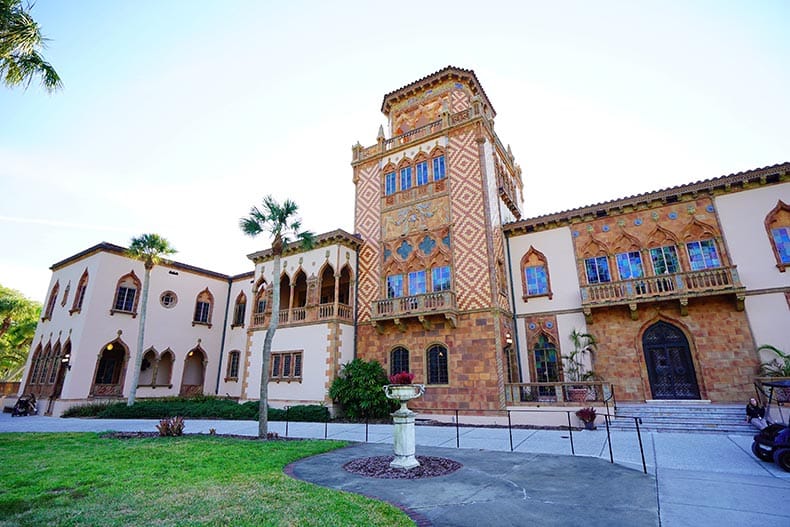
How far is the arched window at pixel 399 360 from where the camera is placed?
1927cm

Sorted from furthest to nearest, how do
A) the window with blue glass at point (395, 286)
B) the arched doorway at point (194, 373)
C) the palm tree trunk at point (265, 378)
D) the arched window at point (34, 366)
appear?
the arched doorway at point (194, 373)
the arched window at point (34, 366)
the window with blue glass at point (395, 286)
the palm tree trunk at point (265, 378)

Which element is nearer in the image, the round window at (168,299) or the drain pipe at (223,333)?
the round window at (168,299)

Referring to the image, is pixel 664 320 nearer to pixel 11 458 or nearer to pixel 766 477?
pixel 766 477

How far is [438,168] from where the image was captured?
2134 cm

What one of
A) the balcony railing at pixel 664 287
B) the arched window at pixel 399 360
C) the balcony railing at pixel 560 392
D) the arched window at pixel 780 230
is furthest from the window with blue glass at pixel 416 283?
the arched window at pixel 780 230

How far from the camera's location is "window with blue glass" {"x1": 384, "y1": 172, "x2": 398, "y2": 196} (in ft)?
74.1

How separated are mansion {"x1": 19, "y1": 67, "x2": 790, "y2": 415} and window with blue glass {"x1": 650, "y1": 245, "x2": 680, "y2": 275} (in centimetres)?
6

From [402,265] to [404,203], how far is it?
370 cm

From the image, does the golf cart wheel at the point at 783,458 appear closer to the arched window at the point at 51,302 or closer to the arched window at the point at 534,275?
the arched window at the point at 534,275

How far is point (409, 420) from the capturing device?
8.52 meters

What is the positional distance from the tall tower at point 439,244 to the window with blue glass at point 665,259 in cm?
654

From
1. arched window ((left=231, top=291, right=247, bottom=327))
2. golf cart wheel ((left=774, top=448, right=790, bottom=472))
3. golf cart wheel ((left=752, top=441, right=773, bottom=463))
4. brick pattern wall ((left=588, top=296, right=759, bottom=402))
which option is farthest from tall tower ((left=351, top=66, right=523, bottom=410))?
arched window ((left=231, top=291, right=247, bottom=327))

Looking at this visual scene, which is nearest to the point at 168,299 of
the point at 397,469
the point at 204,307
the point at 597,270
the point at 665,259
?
the point at 204,307

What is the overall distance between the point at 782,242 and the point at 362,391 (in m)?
18.5
